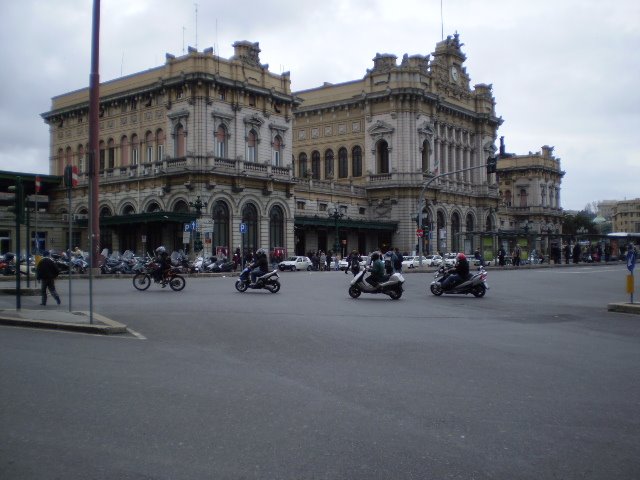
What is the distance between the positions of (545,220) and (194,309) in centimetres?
9233

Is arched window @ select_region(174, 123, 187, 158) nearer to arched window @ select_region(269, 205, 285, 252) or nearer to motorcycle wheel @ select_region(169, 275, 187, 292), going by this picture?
arched window @ select_region(269, 205, 285, 252)

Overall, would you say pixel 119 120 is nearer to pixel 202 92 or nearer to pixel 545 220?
pixel 202 92

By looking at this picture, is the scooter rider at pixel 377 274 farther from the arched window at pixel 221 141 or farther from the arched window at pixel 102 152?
the arched window at pixel 102 152

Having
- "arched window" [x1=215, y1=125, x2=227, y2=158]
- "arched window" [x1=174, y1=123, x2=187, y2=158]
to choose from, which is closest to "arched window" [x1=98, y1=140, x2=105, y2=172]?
"arched window" [x1=174, y1=123, x2=187, y2=158]

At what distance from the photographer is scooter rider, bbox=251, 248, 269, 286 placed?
22750mm

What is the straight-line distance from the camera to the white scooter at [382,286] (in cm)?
2033

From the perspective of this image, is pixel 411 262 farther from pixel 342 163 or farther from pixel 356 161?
pixel 342 163

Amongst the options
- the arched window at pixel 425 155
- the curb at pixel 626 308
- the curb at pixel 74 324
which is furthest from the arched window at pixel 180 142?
the curb at pixel 626 308

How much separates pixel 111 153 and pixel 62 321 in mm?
45663

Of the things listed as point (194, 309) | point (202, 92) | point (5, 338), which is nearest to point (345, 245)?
point (202, 92)

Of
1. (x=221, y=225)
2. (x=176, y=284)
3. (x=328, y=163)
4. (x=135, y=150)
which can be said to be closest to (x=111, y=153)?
(x=135, y=150)

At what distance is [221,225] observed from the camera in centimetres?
4856

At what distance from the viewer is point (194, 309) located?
634 inches

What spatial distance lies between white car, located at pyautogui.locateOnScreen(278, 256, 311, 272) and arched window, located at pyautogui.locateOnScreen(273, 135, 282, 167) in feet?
26.7
